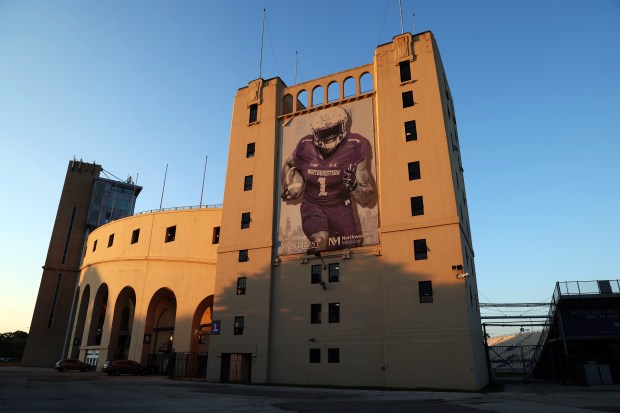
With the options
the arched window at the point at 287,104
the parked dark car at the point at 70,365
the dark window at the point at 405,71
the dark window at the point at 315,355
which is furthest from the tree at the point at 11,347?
the dark window at the point at 405,71

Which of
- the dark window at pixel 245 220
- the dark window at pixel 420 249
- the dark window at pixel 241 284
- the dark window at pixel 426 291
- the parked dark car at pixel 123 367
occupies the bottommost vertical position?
the parked dark car at pixel 123 367

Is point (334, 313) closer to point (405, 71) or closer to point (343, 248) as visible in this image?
point (343, 248)

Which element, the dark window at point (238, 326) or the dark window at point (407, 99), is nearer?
the dark window at point (238, 326)

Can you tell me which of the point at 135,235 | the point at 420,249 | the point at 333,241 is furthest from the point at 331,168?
the point at 135,235

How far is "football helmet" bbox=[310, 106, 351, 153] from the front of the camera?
44562mm

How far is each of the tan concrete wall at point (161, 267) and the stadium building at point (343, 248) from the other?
0.32 meters

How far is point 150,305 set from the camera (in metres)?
56.5

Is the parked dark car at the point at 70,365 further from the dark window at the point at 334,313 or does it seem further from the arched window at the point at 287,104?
the arched window at the point at 287,104

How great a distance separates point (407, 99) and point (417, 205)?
11432 millimetres

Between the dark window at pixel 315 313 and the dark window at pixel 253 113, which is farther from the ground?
the dark window at pixel 253 113

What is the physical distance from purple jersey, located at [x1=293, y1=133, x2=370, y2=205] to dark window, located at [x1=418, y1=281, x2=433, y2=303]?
11.1 m

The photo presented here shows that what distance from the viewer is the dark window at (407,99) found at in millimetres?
42312

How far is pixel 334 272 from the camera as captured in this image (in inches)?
1575

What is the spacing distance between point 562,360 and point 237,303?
32.1 m
